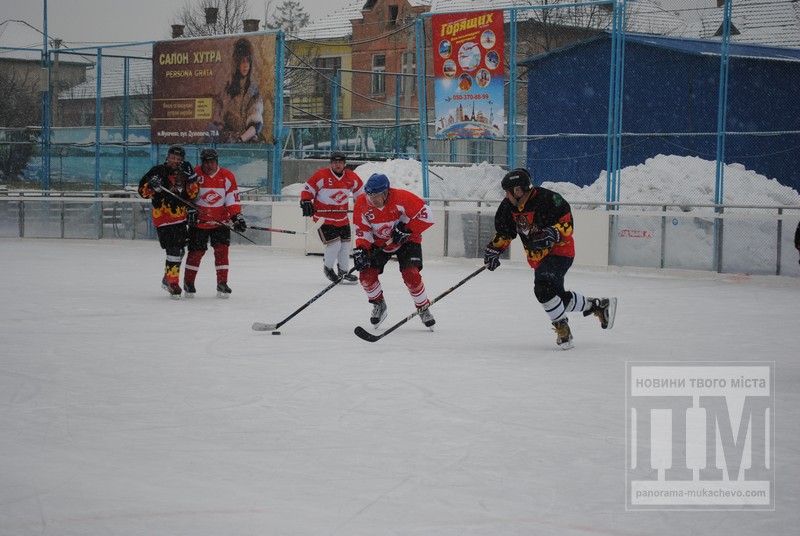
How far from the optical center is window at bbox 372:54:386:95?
32.7 m

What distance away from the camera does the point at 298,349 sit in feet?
24.0

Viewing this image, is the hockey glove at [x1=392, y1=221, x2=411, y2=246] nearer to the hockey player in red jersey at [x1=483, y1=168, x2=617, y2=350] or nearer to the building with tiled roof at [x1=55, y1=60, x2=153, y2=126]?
the hockey player in red jersey at [x1=483, y1=168, x2=617, y2=350]

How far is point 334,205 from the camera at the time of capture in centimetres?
1195

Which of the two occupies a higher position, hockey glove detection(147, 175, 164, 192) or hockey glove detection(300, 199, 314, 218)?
hockey glove detection(147, 175, 164, 192)

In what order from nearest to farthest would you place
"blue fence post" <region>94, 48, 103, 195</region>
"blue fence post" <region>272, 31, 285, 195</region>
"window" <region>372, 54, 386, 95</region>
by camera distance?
1. "blue fence post" <region>272, 31, 285, 195</region>
2. "blue fence post" <region>94, 48, 103, 195</region>
3. "window" <region>372, 54, 386, 95</region>

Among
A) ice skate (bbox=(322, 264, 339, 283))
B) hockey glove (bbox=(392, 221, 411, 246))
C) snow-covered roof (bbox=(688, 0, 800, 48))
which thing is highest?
snow-covered roof (bbox=(688, 0, 800, 48))

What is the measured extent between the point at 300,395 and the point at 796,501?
2702 millimetres

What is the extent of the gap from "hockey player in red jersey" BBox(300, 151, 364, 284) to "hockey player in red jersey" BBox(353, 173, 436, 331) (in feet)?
11.5

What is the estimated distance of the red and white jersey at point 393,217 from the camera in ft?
26.7

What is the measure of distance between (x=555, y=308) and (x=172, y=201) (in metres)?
4.39

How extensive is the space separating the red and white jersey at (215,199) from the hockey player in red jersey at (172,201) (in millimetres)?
111

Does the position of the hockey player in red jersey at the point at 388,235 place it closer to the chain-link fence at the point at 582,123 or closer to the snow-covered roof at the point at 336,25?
the chain-link fence at the point at 582,123

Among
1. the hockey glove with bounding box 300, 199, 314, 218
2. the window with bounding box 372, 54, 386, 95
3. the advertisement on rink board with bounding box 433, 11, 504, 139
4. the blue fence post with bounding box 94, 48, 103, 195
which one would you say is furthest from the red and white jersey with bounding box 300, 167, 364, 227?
the window with bounding box 372, 54, 386, 95

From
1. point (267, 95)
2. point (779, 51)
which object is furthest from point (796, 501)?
point (779, 51)
